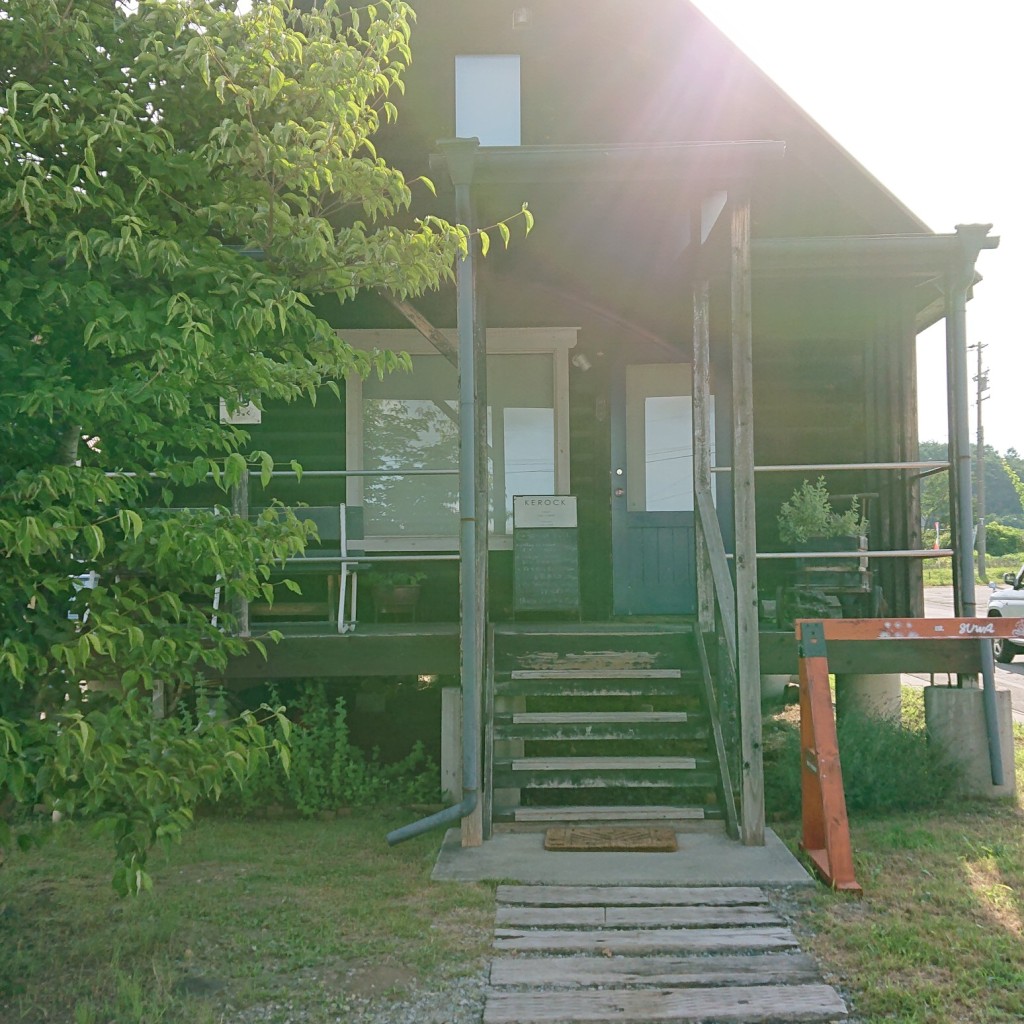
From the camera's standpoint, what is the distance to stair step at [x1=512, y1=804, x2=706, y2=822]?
550 centimetres

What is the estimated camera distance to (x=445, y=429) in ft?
27.3

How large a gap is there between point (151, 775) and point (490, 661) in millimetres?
3119

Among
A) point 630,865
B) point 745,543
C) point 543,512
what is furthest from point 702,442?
point 630,865

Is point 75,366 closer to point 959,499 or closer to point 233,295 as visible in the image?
point 233,295

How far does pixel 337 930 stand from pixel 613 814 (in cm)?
190

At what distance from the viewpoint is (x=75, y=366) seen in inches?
142

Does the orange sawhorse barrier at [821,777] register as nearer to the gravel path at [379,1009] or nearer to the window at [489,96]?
the gravel path at [379,1009]

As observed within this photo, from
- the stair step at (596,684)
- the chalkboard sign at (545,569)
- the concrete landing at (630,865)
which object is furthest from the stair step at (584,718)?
the chalkboard sign at (545,569)

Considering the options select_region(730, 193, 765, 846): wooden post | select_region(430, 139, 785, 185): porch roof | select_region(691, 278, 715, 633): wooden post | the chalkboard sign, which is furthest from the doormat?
select_region(430, 139, 785, 185): porch roof

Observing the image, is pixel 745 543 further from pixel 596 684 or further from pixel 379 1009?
pixel 379 1009

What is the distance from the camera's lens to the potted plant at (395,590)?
24.4 ft

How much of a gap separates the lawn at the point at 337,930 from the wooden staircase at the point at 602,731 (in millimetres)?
614

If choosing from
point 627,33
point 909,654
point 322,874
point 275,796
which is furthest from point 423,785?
point 627,33

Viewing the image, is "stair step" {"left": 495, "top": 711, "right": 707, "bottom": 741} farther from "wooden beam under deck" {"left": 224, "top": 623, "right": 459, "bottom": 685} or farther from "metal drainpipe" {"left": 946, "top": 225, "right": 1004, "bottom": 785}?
Answer: "metal drainpipe" {"left": 946, "top": 225, "right": 1004, "bottom": 785}
